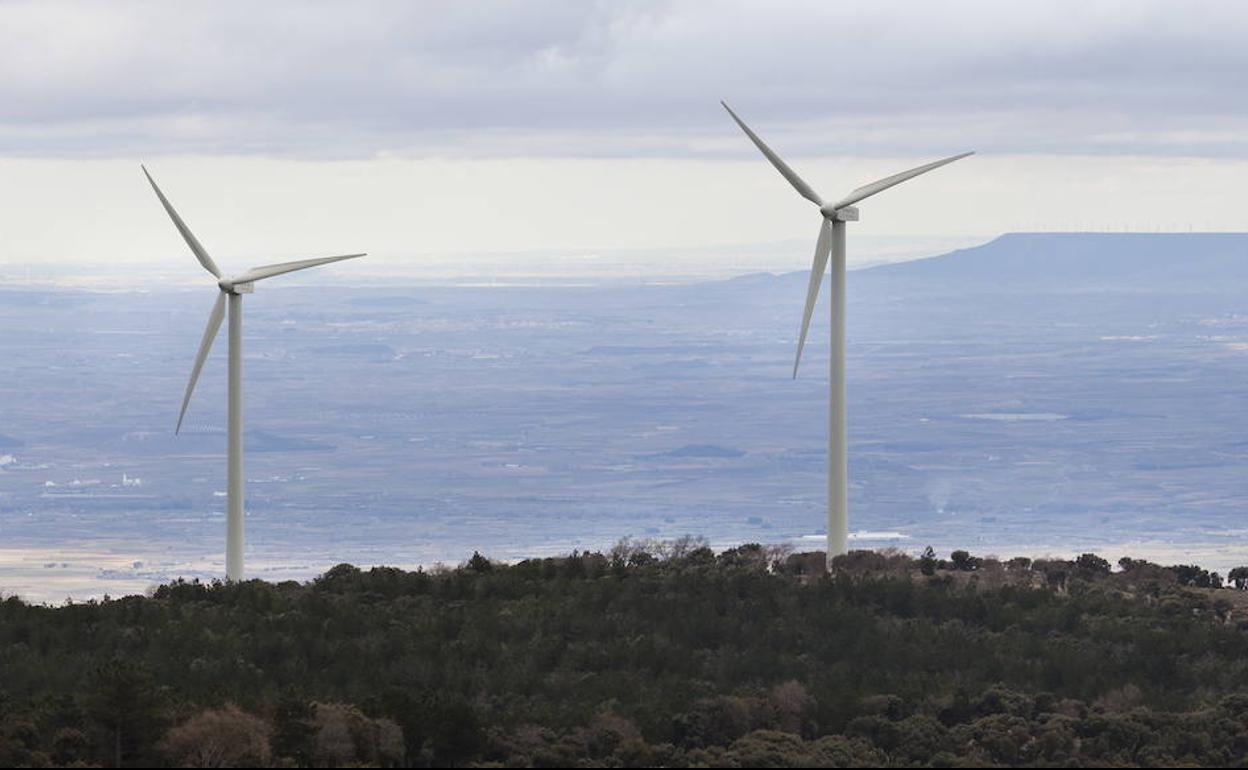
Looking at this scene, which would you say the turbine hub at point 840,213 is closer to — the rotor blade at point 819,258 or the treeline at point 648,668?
the rotor blade at point 819,258

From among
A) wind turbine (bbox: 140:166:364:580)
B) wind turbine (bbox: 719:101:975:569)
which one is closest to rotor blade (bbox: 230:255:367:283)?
wind turbine (bbox: 140:166:364:580)

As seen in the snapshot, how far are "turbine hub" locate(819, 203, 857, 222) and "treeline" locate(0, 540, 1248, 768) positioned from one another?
11185 mm

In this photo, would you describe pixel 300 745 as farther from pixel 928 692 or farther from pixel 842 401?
pixel 842 401

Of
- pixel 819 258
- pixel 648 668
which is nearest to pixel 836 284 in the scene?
pixel 819 258

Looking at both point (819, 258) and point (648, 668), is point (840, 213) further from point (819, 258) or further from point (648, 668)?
point (648, 668)

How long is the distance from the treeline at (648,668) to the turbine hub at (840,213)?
11.2 m

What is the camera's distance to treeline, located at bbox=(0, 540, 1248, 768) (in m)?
56.8

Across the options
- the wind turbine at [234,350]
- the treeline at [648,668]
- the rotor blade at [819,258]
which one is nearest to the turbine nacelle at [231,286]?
the wind turbine at [234,350]

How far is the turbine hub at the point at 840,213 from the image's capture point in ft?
265

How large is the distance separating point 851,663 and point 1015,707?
6.90 m

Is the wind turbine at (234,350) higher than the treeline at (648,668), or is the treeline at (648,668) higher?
the wind turbine at (234,350)

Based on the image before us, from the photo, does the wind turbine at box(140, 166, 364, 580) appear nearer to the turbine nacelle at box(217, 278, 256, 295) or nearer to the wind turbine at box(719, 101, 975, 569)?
the turbine nacelle at box(217, 278, 256, 295)

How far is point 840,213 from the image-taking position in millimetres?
81062

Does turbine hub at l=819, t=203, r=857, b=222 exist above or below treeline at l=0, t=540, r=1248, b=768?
above
